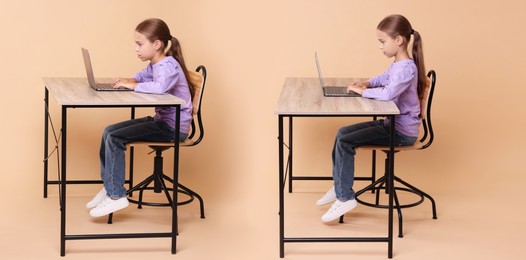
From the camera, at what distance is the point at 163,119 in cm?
521

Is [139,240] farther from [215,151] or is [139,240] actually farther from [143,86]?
[215,151]

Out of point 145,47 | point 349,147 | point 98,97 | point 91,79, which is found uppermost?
point 145,47

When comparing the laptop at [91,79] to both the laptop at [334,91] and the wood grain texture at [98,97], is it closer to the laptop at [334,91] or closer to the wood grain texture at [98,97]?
the wood grain texture at [98,97]

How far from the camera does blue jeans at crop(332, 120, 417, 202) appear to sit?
5.05 meters

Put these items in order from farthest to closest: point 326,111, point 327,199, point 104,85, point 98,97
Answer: point 327,199, point 104,85, point 98,97, point 326,111

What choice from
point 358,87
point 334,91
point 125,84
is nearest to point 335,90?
point 334,91

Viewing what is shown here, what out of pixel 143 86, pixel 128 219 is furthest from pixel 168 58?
pixel 128 219

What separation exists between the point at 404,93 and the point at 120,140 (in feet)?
5.16

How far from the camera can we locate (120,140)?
5000 millimetres

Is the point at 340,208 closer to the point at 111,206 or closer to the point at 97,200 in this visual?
the point at 111,206

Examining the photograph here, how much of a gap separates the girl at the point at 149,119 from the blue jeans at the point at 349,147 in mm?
872

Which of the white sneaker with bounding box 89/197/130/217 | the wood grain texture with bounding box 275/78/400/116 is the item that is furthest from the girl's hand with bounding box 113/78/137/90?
the wood grain texture with bounding box 275/78/400/116

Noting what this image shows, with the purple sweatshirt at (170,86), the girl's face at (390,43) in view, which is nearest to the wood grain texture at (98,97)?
the purple sweatshirt at (170,86)

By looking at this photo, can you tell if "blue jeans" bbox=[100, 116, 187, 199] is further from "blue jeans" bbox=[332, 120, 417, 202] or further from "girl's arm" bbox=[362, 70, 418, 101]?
"girl's arm" bbox=[362, 70, 418, 101]
